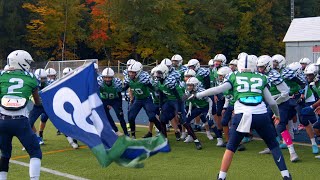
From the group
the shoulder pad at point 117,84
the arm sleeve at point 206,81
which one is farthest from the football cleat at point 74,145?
the arm sleeve at point 206,81

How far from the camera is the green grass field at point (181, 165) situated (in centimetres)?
766

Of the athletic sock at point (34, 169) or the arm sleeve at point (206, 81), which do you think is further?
the arm sleeve at point (206, 81)

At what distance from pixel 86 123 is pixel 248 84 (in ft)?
8.63

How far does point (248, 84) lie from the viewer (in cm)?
669

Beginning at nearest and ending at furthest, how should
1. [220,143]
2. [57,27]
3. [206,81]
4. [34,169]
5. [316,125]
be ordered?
1. [34,169]
2. [316,125]
3. [220,143]
4. [206,81]
5. [57,27]

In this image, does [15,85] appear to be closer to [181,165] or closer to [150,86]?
[181,165]

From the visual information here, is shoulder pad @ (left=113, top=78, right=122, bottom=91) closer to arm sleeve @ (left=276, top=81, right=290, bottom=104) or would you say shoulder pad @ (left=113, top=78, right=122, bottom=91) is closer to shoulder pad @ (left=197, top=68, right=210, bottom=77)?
shoulder pad @ (left=197, top=68, right=210, bottom=77)

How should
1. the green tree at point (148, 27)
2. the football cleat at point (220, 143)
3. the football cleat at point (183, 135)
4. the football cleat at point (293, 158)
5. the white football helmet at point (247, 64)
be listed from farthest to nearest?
the green tree at point (148, 27)
the football cleat at point (183, 135)
the football cleat at point (220, 143)
the football cleat at point (293, 158)
the white football helmet at point (247, 64)

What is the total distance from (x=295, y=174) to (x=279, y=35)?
3855cm

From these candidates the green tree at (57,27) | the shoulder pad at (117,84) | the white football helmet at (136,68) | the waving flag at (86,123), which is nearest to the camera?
the waving flag at (86,123)

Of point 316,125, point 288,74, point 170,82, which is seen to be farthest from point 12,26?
point 316,125

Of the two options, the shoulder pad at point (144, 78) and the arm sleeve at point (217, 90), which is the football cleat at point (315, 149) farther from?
the shoulder pad at point (144, 78)

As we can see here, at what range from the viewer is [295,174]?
25.0ft

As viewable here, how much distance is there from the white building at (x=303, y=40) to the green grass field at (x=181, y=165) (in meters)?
21.2
